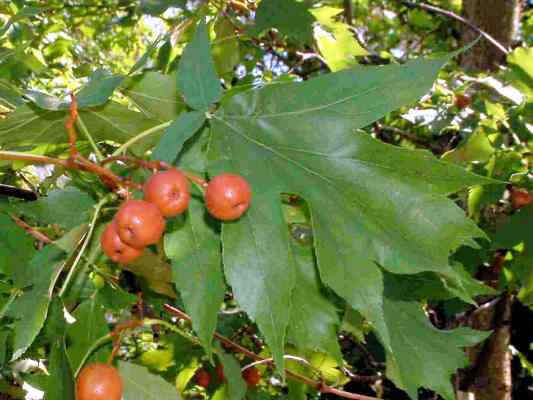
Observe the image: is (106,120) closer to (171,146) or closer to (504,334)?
(171,146)

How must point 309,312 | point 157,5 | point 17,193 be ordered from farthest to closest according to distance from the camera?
A: 1. point 157,5
2. point 17,193
3. point 309,312

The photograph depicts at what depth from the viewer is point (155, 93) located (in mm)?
1402

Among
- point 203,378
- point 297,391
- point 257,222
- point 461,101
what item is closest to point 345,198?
point 257,222

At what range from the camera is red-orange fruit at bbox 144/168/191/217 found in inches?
40.4

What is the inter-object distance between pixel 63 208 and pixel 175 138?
0.40 meters

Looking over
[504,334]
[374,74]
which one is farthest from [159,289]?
[504,334]

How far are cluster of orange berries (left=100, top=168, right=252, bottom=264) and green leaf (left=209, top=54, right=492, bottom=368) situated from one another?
4.6 inches

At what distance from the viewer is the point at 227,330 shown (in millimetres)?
2461

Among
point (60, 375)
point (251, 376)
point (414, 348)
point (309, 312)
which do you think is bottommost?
point (251, 376)

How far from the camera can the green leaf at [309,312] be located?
1.36m

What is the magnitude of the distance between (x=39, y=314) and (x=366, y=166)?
628mm

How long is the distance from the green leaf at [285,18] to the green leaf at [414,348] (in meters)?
0.88

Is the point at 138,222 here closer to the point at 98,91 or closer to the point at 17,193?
the point at 98,91

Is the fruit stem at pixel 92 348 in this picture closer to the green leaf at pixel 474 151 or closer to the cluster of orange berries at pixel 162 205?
the cluster of orange berries at pixel 162 205
